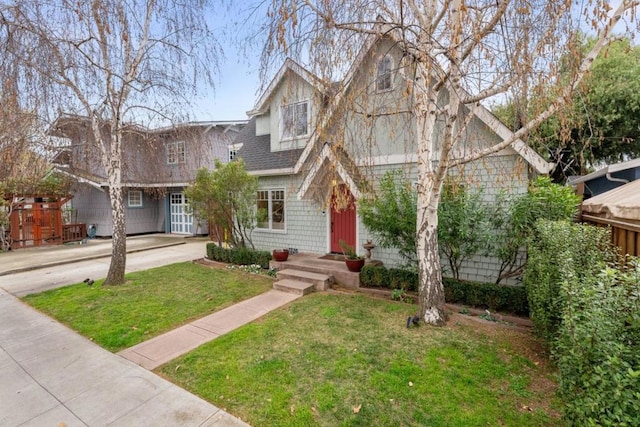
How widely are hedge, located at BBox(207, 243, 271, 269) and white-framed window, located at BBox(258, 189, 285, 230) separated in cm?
128

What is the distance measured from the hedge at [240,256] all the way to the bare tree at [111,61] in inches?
131

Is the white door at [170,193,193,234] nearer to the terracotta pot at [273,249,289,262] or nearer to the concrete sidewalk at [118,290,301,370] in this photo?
the terracotta pot at [273,249,289,262]

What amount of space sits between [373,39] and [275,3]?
1.56m

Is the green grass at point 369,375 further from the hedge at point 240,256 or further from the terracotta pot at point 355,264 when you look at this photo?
the hedge at point 240,256

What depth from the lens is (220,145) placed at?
62.6 ft

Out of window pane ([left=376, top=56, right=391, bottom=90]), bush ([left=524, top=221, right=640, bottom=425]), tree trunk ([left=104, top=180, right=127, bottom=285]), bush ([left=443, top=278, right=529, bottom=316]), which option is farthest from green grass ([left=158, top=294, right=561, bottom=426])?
tree trunk ([left=104, top=180, right=127, bottom=285])

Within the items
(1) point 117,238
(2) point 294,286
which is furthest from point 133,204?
(2) point 294,286

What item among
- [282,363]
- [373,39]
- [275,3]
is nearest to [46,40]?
[275,3]

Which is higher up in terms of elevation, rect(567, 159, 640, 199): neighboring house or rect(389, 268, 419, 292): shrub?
rect(567, 159, 640, 199): neighboring house

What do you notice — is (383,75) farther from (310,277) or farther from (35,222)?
(35,222)

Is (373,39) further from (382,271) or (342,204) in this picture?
(382,271)

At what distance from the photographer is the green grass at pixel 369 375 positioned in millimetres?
3338

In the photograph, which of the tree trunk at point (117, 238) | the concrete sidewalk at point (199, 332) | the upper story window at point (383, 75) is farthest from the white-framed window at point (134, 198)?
the upper story window at point (383, 75)

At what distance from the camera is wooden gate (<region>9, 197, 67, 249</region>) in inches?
580
